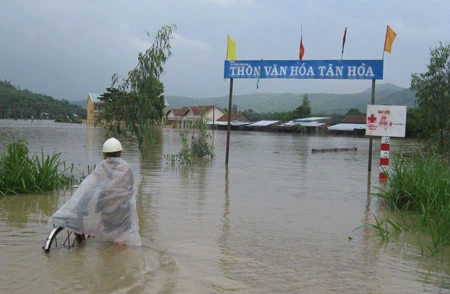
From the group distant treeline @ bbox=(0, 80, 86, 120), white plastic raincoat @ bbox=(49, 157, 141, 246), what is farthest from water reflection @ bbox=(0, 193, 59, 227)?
distant treeline @ bbox=(0, 80, 86, 120)

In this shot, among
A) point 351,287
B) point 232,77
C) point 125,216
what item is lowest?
point 351,287

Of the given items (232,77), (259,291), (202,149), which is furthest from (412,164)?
(202,149)

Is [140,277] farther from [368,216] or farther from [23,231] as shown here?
[368,216]

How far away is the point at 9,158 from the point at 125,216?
518cm

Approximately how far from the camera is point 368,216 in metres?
8.85

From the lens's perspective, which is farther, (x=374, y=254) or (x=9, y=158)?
(x=9, y=158)

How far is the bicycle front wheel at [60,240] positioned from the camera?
214 inches

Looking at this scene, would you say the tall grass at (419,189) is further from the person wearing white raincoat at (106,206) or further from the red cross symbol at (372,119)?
the person wearing white raincoat at (106,206)

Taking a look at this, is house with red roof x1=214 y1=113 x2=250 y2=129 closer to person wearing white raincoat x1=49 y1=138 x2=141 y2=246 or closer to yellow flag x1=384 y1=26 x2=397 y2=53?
yellow flag x1=384 y1=26 x2=397 y2=53

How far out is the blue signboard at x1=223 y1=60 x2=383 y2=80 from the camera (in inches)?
566

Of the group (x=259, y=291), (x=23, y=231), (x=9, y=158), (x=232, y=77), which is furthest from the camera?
(x=232, y=77)

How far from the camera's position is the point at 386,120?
41.4 feet

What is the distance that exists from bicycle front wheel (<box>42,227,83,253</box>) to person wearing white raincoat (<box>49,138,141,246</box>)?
16 centimetres

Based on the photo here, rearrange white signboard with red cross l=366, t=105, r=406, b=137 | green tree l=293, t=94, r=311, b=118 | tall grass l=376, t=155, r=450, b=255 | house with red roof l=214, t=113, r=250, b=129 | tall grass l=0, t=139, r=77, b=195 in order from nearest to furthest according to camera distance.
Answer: tall grass l=376, t=155, r=450, b=255 → tall grass l=0, t=139, r=77, b=195 → white signboard with red cross l=366, t=105, r=406, b=137 → house with red roof l=214, t=113, r=250, b=129 → green tree l=293, t=94, r=311, b=118
